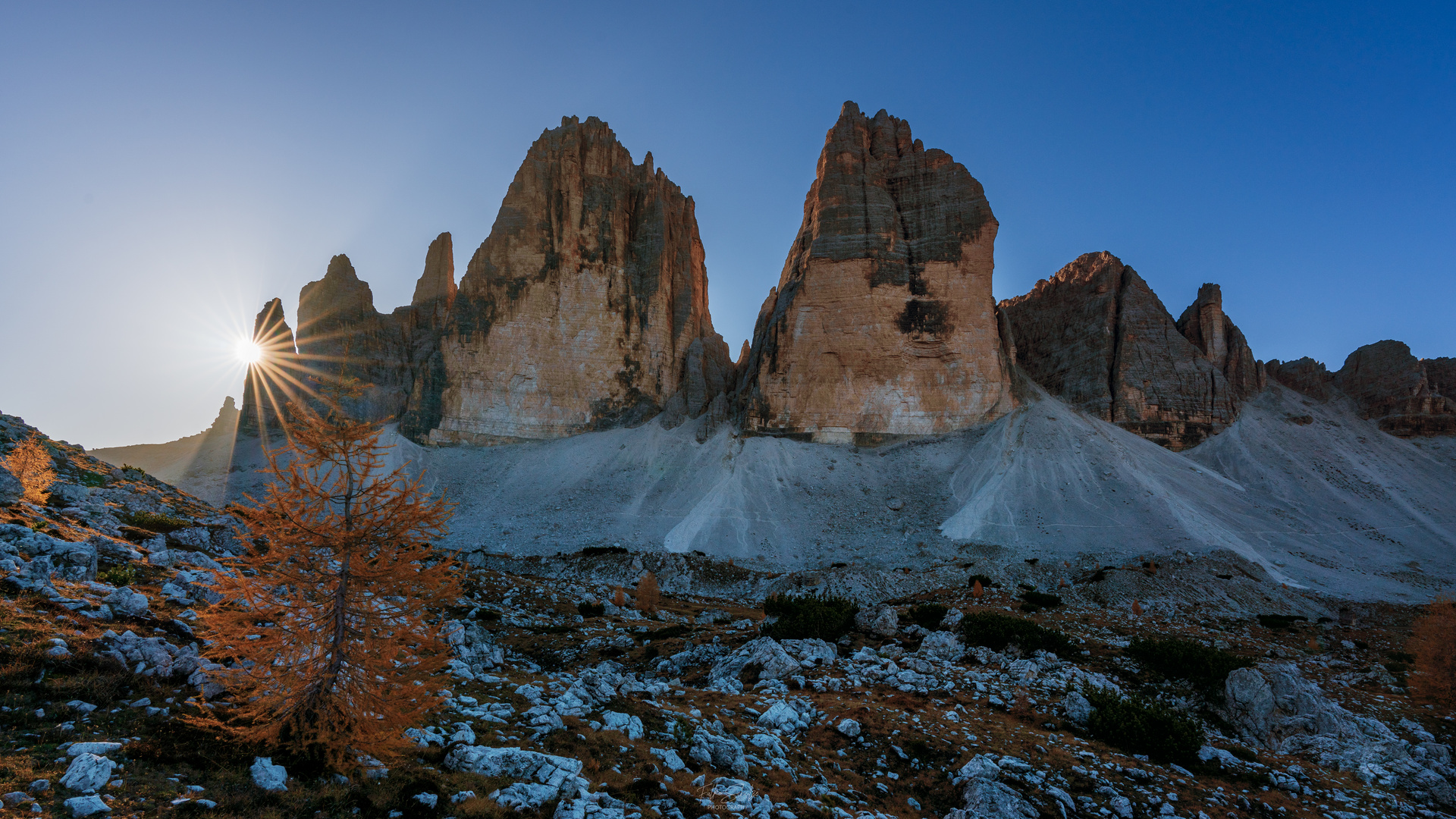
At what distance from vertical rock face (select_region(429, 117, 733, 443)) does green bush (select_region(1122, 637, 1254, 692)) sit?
6207 cm

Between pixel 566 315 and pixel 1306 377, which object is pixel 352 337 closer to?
pixel 566 315

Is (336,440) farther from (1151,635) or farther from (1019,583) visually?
(1019,583)

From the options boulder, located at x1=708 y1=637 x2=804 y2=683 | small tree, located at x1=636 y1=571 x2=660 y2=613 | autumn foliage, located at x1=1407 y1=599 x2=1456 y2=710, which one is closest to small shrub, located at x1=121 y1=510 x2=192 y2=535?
boulder, located at x1=708 y1=637 x2=804 y2=683

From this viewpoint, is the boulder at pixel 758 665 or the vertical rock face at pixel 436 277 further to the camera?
the vertical rock face at pixel 436 277

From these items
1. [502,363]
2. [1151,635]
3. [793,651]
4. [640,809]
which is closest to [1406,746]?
[1151,635]

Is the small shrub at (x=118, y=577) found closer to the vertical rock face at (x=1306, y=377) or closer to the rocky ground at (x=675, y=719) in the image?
the rocky ground at (x=675, y=719)

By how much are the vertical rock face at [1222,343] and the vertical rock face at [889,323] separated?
32615 millimetres

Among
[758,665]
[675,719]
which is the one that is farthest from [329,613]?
[758,665]

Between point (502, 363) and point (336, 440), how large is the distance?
228 feet

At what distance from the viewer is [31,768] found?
5367 mm

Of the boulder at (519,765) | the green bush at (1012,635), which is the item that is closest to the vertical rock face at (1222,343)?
the green bush at (1012,635)

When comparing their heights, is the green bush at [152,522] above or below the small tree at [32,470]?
below

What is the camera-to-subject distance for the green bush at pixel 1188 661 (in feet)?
48.3

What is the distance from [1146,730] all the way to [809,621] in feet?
33.8
